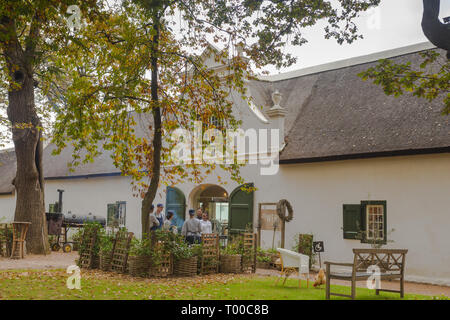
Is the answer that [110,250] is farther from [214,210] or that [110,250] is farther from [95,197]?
[95,197]

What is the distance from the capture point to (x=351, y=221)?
14297 millimetres

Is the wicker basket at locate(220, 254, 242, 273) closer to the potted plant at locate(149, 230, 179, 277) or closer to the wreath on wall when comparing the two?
the potted plant at locate(149, 230, 179, 277)

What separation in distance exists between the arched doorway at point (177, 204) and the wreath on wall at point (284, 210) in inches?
197

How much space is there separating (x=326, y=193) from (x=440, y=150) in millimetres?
3729

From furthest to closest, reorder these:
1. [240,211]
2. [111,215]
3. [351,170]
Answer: [111,215] < [240,211] < [351,170]

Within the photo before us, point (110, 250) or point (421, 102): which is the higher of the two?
point (421, 102)

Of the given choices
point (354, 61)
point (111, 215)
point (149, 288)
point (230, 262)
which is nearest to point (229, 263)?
point (230, 262)

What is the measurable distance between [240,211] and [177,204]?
3.33 meters

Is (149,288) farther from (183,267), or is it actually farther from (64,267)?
(64,267)

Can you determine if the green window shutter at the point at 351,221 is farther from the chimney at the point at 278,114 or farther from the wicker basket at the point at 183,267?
the wicker basket at the point at 183,267

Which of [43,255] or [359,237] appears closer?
[359,237]

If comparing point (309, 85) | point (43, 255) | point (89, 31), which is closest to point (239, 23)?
point (89, 31)
